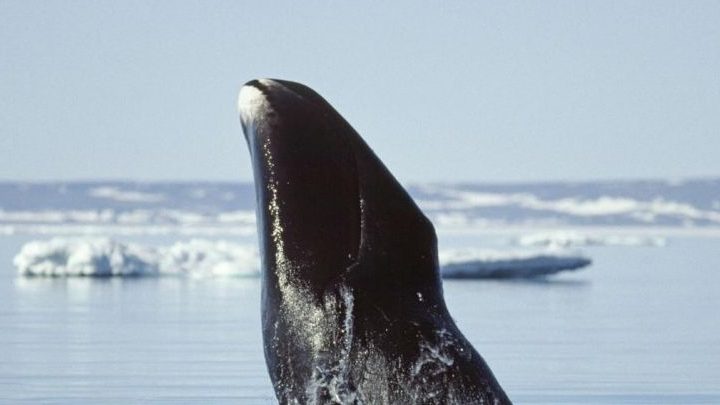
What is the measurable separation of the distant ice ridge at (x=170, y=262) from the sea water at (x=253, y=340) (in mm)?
452

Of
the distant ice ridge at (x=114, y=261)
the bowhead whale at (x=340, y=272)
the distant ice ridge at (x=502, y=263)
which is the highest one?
the distant ice ridge at (x=114, y=261)

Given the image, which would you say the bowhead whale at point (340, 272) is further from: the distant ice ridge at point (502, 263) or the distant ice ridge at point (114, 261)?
the distant ice ridge at point (114, 261)

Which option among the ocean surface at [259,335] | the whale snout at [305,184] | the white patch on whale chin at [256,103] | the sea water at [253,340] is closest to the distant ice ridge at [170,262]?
the ocean surface at [259,335]

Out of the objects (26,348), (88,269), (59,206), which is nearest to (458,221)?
(59,206)

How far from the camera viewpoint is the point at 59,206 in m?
136

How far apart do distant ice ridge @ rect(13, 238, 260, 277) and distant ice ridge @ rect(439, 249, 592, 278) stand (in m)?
4.31

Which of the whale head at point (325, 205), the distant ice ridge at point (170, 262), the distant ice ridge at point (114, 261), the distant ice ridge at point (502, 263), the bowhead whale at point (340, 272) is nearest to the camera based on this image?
the bowhead whale at point (340, 272)

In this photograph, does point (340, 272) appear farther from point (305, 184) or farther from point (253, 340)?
point (253, 340)

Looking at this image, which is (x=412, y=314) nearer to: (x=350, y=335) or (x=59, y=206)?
(x=350, y=335)

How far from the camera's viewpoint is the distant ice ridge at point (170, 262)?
116 feet

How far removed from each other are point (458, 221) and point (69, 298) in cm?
9221

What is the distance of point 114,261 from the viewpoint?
36.8 meters

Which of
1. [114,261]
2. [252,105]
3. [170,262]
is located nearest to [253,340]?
[252,105]

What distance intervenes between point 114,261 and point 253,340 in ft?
58.7
